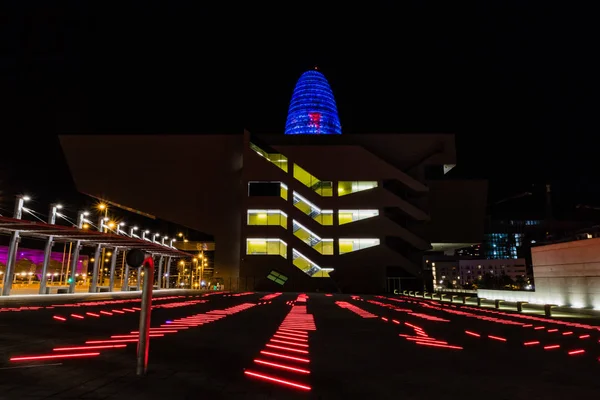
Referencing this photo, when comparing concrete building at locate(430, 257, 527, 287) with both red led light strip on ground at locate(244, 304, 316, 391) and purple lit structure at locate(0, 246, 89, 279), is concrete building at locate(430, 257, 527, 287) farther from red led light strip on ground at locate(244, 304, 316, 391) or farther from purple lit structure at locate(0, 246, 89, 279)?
red led light strip on ground at locate(244, 304, 316, 391)

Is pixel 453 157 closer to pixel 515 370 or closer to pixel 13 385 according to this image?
pixel 515 370

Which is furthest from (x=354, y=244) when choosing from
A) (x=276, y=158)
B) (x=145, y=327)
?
(x=145, y=327)

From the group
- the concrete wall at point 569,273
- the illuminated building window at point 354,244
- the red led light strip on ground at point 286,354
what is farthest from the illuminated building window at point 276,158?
the red led light strip on ground at point 286,354

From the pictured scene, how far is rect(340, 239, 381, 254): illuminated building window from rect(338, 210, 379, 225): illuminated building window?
2505mm

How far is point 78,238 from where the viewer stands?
28844 mm

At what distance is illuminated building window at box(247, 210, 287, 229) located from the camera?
48.5 metres

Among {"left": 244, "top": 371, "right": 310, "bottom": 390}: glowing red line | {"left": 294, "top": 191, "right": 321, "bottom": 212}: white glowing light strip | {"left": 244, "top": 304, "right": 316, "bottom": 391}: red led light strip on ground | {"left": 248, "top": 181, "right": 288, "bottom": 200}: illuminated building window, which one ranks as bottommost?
{"left": 244, "top": 304, "right": 316, "bottom": 391}: red led light strip on ground

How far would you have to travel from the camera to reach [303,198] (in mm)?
48969

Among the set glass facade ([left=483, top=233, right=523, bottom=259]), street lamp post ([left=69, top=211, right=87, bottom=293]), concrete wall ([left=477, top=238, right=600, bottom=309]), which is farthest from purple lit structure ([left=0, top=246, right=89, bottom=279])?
glass facade ([left=483, top=233, right=523, bottom=259])

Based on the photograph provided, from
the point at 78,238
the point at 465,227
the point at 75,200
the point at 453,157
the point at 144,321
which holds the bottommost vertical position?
the point at 144,321

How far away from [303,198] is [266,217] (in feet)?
17.4

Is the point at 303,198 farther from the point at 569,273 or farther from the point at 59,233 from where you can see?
the point at 569,273

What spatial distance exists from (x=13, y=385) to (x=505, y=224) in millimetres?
209167

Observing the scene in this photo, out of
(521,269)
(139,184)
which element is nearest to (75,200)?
(139,184)
